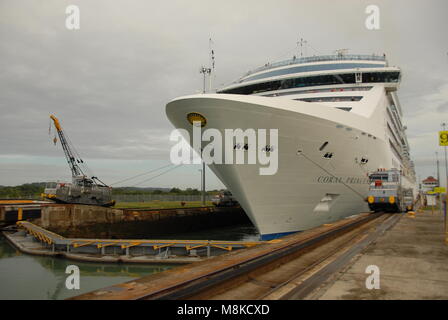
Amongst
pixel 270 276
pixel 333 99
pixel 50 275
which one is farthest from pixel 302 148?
pixel 50 275

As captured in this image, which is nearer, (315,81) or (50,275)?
(50,275)

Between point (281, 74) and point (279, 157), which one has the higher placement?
point (281, 74)

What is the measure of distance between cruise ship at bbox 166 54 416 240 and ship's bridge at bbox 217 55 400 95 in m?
0.24

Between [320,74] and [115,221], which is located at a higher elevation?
[320,74]

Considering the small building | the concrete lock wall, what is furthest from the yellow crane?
the small building

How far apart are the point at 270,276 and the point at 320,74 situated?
17.3m

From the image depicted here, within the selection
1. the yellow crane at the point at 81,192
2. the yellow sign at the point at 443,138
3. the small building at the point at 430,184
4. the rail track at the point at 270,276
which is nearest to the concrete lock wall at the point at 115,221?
the yellow crane at the point at 81,192

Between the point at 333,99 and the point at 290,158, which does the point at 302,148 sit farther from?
the point at 333,99

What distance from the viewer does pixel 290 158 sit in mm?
13883
